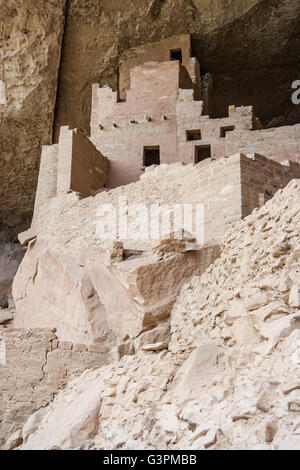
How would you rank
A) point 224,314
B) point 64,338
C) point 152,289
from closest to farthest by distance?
point 224,314
point 152,289
point 64,338

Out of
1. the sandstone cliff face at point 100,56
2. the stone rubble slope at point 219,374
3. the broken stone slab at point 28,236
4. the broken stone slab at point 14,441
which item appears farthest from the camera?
the sandstone cliff face at point 100,56

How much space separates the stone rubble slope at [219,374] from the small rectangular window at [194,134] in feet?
23.7

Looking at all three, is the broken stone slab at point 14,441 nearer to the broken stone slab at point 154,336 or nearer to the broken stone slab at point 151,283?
the broken stone slab at point 154,336

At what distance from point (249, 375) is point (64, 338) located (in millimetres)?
6171

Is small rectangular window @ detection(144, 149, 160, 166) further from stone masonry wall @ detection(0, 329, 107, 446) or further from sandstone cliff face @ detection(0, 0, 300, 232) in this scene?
stone masonry wall @ detection(0, 329, 107, 446)

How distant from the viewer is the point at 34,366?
8328 mm

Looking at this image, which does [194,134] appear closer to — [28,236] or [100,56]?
[100,56]

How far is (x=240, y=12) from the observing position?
16.7 metres

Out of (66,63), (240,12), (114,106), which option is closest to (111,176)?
(114,106)

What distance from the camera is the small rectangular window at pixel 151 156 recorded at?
52.4 feet

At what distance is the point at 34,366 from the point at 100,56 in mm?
11817

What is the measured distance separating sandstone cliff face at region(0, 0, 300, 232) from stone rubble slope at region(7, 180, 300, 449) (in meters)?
10.5

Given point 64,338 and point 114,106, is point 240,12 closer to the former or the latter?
point 114,106

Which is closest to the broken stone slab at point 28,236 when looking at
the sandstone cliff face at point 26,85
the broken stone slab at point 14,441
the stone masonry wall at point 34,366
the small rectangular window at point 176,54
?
the stone masonry wall at point 34,366
